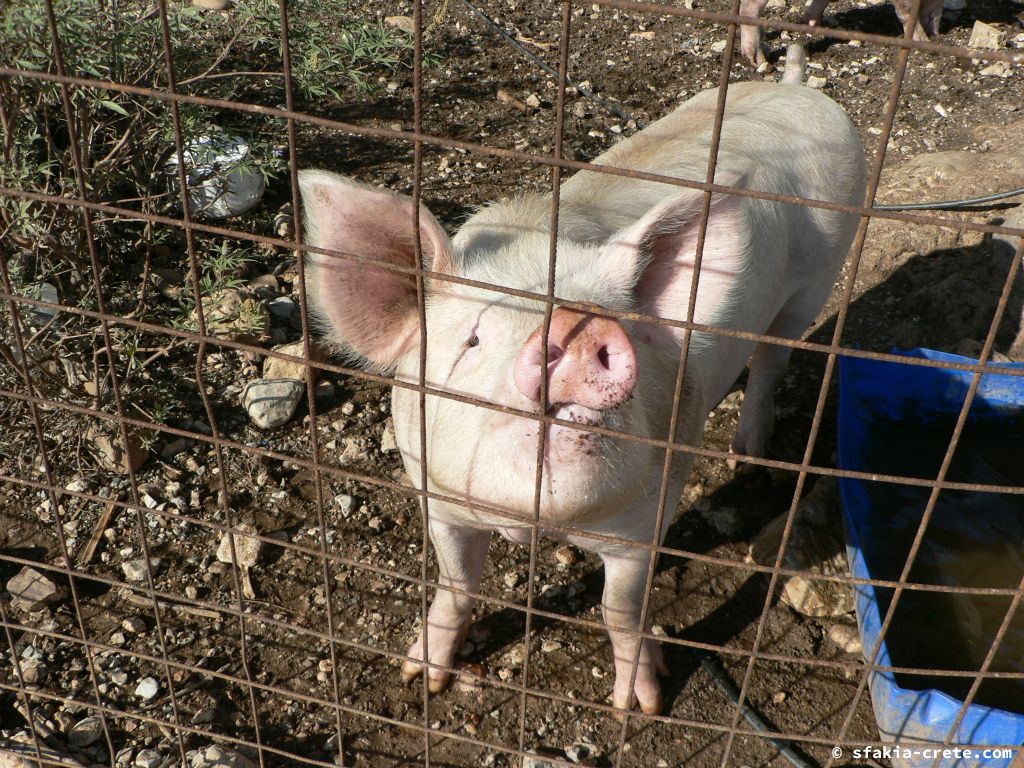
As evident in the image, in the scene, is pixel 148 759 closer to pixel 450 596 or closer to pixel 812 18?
pixel 450 596

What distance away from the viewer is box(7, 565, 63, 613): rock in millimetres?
2588

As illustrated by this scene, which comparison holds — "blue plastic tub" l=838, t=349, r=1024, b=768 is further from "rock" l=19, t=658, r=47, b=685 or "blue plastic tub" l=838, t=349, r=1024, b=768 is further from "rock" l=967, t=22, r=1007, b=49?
"rock" l=967, t=22, r=1007, b=49

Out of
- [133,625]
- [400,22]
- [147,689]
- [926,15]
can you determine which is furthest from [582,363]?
[926,15]

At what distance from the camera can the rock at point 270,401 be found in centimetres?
326

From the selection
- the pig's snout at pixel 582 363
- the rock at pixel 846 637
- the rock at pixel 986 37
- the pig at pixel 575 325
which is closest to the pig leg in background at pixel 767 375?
the pig at pixel 575 325

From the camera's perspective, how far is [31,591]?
2590 mm

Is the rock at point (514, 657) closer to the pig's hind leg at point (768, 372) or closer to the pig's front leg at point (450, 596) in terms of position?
the pig's front leg at point (450, 596)

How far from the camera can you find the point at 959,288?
381 cm

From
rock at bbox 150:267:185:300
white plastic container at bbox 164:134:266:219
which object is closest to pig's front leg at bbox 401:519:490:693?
white plastic container at bbox 164:134:266:219

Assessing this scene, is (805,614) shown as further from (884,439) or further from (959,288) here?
(959,288)

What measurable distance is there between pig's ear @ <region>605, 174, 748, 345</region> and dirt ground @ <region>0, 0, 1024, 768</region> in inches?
22.3

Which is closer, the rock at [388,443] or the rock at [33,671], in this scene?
the rock at [33,671]

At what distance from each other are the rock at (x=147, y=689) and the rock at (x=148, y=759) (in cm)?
18

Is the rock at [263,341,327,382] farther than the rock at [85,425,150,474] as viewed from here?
Yes
